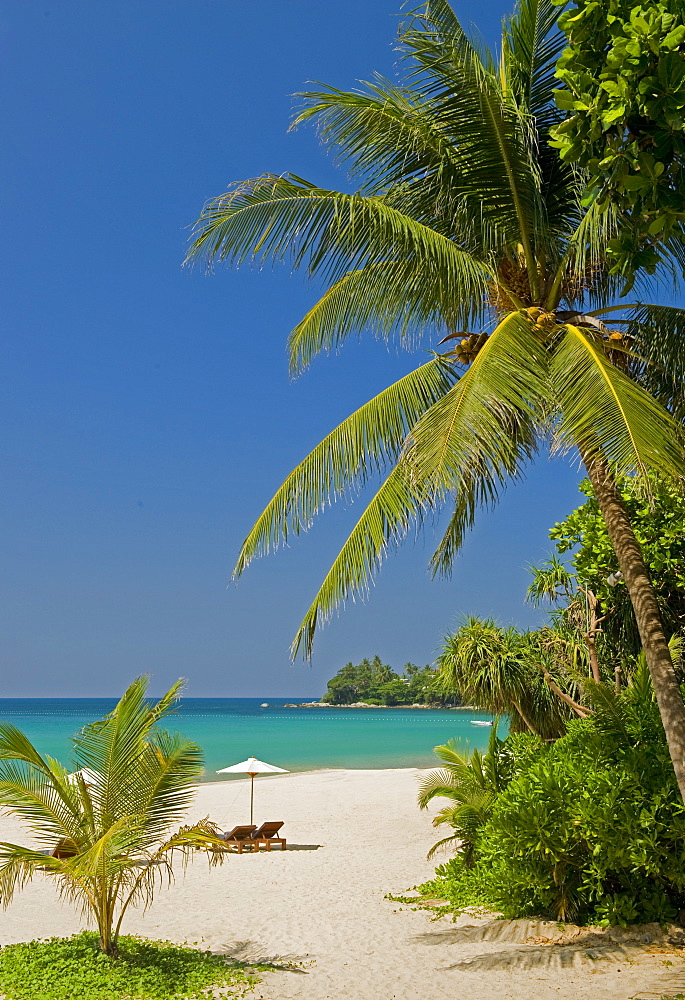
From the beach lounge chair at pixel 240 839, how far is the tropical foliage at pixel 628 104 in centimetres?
1335

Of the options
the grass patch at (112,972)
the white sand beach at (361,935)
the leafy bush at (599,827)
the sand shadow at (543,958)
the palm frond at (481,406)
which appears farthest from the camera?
the sand shadow at (543,958)

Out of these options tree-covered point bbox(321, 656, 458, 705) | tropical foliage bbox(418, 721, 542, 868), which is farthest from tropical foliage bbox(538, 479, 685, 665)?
tree-covered point bbox(321, 656, 458, 705)

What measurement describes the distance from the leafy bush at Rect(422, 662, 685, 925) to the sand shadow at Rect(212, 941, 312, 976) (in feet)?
6.36

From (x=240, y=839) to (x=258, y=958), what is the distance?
7695 millimetres

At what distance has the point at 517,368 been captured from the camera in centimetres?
532

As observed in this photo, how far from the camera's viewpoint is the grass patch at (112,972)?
5.88 m

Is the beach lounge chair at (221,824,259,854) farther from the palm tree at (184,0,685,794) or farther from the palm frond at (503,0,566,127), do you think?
the palm frond at (503,0,566,127)

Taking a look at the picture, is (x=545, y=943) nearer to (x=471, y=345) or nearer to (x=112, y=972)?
(x=112, y=972)

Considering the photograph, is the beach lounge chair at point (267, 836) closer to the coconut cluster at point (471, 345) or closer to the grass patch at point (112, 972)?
the grass patch at point (112, 972)

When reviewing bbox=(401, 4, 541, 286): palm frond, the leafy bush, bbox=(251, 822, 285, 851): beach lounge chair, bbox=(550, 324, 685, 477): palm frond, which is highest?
bbox=(401, 4, 541, 286): palm frond

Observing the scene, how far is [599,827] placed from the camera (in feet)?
20.7

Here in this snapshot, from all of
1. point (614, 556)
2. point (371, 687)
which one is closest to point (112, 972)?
point (614, 556)

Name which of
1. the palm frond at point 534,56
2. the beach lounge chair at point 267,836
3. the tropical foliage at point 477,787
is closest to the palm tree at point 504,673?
the tropical foliage at point 477,787

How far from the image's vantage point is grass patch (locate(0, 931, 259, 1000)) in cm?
588
